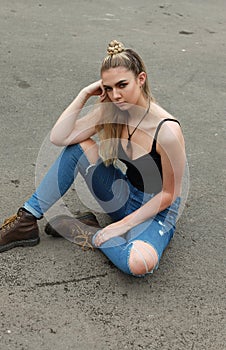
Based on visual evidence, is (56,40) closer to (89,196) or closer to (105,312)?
(89,196)

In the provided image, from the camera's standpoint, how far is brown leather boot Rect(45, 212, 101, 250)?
2.91 meters

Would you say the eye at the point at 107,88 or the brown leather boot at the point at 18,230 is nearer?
the eye at the point at 107,88

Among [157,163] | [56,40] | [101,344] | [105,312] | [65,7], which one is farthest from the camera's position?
[65,7]

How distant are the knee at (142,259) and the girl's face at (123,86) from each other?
68 centimetres

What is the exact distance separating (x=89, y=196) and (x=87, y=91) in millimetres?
731

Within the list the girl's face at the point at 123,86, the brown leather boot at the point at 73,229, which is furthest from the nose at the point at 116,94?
the brown leather boot at the point at 73,229

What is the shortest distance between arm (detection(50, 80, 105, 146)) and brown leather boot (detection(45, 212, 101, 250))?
1.36ft

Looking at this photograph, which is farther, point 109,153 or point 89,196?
point 89,196

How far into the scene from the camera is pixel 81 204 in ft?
10.8

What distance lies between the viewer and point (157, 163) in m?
2.71

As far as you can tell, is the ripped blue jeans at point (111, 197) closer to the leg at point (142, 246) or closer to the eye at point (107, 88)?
the leg at point (142, 246)

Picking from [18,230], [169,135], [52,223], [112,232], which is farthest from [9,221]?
[169,135]

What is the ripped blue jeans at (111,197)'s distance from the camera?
8.86 ft

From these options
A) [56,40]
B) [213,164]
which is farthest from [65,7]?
[213,164]
